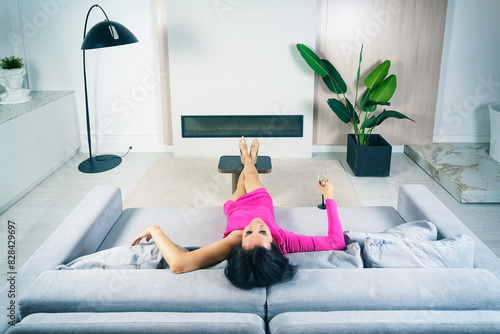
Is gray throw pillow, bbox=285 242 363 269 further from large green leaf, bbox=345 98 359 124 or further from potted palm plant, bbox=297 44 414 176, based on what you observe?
large green leaf, bbox=345 98 359 124

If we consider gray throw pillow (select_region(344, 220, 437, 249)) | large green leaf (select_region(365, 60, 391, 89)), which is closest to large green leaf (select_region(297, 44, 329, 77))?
large green leaf (select_region(365, 60, 391, 89))

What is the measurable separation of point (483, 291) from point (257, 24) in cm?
356

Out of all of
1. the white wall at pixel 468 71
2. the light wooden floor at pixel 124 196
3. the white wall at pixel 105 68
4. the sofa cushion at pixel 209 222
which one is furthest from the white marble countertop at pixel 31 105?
the white wall at pixel 468 71

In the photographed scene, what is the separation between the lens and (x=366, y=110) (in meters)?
4.50

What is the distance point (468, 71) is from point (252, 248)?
3903 mm

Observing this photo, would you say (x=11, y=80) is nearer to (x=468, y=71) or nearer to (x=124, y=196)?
(x=124, y=196)

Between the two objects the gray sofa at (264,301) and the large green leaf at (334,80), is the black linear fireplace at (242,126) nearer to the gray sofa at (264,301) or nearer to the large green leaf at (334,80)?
the large green leaf at (334,80)

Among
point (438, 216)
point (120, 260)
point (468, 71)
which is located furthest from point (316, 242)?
point (468, 71)

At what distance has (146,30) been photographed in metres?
4.79

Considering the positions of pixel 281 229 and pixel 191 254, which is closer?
pixel 191 254

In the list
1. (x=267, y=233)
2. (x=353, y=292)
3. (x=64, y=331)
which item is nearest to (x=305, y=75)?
(x=267, y=233)

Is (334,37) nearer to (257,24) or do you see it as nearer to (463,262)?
(257,24)

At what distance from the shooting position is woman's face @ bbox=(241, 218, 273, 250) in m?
1.89

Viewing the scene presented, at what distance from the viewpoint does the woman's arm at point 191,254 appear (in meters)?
1.81
